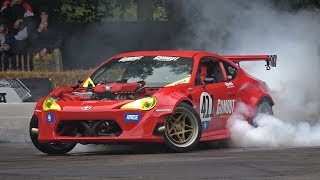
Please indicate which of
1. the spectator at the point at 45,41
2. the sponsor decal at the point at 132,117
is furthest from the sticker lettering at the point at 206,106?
the spectator at the point at 45,41

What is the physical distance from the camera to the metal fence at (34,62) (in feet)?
57.8

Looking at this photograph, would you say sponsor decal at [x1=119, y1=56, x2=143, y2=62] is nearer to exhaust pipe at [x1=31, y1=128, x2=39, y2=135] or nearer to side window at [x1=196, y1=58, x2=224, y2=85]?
side window at [x1=196, y1=58, x2=224, y2=85]

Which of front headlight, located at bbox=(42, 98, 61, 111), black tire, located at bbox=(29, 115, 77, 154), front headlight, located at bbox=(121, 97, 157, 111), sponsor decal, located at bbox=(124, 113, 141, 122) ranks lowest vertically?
black tire, located at bbox=(29, 115, 77, 154)

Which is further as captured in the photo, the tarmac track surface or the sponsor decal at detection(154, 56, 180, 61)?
the sponsor decal at detection(154, 56, 180, 61)

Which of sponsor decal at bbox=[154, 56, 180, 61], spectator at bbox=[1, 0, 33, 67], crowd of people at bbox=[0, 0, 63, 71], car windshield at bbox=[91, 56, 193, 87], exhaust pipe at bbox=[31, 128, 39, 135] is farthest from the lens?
spectator at bbox=[1, 0, 33, 67]

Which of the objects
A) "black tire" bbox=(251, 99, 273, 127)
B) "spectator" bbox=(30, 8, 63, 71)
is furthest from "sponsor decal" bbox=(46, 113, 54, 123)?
"spectator" bbox=(30, 8, 63, 71)

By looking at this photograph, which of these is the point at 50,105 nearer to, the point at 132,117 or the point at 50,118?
the point at 50,118

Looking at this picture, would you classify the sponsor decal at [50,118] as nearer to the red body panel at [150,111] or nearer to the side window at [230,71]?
→ the red body panel at [150,111]

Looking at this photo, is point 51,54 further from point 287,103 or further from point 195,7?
point 287,103

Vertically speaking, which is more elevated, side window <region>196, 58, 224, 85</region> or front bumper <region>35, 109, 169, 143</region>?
side window <region>196, 58, 224, 85</region>

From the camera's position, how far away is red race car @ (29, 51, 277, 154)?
10.8 m

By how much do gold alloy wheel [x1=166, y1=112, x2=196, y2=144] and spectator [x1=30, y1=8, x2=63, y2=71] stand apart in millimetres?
7023

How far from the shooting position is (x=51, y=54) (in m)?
18.2

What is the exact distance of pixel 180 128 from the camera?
36.5ft
